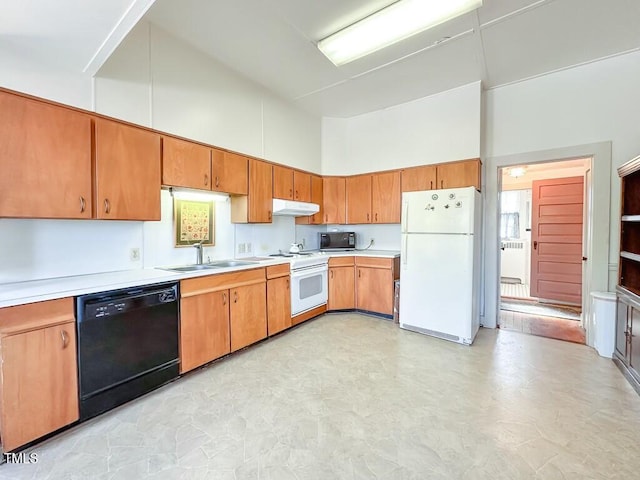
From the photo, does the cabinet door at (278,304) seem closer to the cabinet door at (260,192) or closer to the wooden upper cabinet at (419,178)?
the cabinet door at (260,192)

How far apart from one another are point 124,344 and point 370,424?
182 cm

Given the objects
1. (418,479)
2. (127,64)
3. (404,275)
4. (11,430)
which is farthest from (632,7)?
(11,430)

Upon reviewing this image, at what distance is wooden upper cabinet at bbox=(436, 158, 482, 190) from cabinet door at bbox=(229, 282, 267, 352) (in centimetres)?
272

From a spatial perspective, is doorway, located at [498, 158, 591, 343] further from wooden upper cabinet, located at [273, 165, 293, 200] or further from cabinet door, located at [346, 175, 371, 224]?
wooden upper cabinet, located at [273, 165, 293, 200]

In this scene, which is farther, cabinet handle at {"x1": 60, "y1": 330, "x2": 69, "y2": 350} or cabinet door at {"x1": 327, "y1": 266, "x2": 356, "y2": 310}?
cabinet door at {"x1": 327, "y1": 266, "x2": 356, "y2": 310}

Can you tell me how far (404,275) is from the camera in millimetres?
3623

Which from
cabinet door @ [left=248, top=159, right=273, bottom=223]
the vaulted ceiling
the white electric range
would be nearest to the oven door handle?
the white electric range

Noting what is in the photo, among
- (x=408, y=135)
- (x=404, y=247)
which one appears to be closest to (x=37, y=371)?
(x=404, y=247)

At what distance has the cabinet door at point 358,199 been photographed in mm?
4501

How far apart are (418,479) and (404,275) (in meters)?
2.36

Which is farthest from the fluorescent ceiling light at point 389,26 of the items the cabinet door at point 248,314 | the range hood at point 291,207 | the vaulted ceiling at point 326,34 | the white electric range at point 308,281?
the cabinet door at point 248,314

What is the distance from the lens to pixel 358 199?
4582mm

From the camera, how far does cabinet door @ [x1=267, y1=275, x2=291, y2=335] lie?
3.27 m

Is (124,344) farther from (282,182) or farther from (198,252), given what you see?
(282,182)
